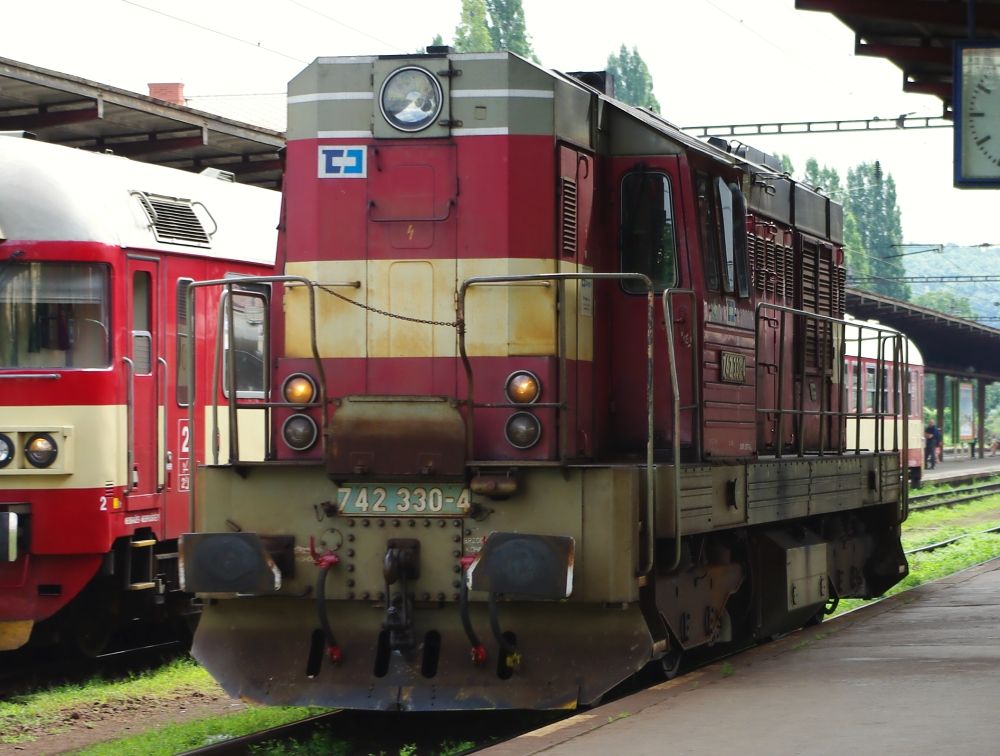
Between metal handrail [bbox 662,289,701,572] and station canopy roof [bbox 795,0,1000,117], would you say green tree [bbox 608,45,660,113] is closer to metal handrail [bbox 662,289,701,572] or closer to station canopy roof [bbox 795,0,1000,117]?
station canopy roof [bbox 795,0,1000,117]

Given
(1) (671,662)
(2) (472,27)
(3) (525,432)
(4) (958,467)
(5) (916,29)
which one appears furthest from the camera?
(2) (472,27)

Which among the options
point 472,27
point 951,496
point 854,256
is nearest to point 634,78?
point 854,256

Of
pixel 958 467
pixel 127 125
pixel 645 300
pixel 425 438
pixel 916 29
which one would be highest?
pixel 916 29

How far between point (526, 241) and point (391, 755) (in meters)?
2.86

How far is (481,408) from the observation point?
27.0ft

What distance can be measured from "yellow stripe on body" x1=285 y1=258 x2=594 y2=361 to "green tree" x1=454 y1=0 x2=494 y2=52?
256 ft

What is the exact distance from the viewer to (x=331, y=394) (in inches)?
337

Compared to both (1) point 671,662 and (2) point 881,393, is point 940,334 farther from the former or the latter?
(1) point 671,662

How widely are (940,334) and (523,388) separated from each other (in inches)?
1590

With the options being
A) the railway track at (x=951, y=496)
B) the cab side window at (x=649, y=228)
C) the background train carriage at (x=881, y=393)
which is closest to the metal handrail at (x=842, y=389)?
the background train carriage at (x=881, y=393)

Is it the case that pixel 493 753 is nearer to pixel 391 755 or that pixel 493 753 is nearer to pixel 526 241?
pixel 391 755

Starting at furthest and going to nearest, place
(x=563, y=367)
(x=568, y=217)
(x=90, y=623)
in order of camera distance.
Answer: (x=90, y=623) < (x=568, y=217) < (x=563, y=367)

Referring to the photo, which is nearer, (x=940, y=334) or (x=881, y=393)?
(x=881, y=393)

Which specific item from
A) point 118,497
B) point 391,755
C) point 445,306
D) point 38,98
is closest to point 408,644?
point 391,755
